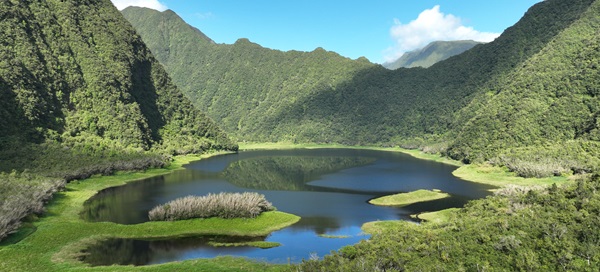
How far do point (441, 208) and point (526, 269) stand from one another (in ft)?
139

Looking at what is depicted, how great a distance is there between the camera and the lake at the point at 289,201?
49.5m

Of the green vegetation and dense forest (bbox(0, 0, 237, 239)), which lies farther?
dense forest (bbox(0, 0, 237, 239))

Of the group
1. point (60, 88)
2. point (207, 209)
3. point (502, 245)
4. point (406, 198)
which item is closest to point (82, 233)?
point (207, 209)

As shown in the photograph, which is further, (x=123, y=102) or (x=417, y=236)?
(x=123, y=102)

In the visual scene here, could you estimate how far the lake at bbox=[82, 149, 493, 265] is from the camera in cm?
4953

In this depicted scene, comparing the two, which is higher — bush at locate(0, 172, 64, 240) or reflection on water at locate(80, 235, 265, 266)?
bush at locate(0, 172, 64, 240)

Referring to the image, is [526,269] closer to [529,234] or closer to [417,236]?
[529,234]

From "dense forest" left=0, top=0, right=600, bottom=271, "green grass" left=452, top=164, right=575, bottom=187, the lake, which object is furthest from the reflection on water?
"green grass" left=452, top=164, right=575, bottom=187

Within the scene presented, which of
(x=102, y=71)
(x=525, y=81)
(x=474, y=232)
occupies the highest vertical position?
(x=102, y=71)

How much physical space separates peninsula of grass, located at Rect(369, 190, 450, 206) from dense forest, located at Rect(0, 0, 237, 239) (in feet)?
204

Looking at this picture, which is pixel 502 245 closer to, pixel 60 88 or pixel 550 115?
pixel 550 115

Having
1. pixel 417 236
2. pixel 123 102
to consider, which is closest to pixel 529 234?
pixel 417 236

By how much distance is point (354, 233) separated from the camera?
57.9 m

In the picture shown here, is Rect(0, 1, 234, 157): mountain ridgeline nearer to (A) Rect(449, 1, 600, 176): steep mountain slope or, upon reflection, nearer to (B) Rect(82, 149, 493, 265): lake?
(B) Rect(82, 149, 493, 265): lake
